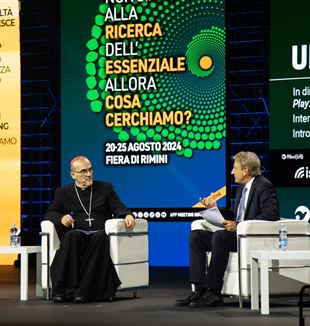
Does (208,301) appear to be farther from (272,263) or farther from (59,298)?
(59,298)

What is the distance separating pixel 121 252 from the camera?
6.27m

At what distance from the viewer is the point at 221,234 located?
5773 mm

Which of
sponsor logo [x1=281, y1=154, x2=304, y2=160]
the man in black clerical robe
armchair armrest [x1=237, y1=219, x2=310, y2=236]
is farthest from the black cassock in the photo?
sponsor logo [x1=281, y1=154, x2=304, y2=160]

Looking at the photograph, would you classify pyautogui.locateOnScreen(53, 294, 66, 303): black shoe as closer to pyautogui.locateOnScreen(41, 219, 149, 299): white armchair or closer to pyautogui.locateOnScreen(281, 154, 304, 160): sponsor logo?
pyautogui.locateOnScreen(41, 219, 149, 299): white armchair

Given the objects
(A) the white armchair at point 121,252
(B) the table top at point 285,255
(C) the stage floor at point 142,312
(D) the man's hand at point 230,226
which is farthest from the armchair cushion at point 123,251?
(B) the table top at point 285,255

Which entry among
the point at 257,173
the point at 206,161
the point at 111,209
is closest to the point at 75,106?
the point at 206,161

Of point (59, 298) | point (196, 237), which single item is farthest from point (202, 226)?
point (59, 298)

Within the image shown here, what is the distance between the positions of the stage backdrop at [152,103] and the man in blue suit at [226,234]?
3288 millimetres

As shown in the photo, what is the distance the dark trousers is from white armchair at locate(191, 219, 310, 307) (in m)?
0.09

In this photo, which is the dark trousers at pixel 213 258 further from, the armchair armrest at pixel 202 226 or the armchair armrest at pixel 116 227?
the armchair armrest at pixel 116 227

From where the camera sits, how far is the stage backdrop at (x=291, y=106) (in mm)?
9000

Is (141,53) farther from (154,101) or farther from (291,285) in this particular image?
(291,285)

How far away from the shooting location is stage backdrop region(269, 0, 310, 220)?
9.00m

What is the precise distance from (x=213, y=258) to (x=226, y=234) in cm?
18
